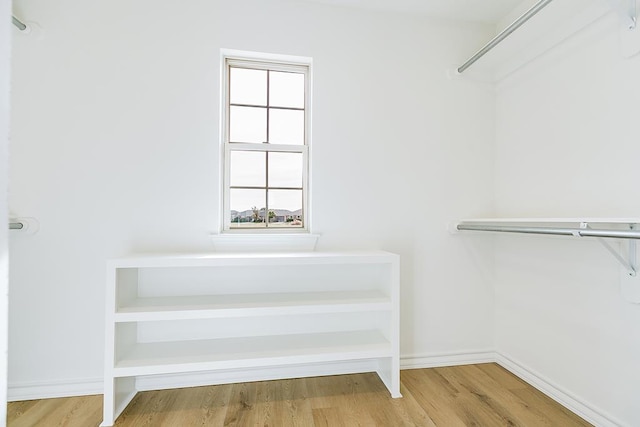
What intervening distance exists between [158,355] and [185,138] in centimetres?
122

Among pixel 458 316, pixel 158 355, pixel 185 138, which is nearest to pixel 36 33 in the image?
pixel 185 138

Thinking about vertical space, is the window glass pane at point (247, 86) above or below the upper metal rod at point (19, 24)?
below

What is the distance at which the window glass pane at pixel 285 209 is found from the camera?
210 centimetres

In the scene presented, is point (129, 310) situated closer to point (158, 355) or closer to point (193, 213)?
point (158, 355)

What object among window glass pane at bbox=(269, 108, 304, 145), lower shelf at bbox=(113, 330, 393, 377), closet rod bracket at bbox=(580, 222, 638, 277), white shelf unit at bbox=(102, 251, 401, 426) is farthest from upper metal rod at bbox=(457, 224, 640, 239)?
window glass pane at bbox=(269, 108, 304, 145)

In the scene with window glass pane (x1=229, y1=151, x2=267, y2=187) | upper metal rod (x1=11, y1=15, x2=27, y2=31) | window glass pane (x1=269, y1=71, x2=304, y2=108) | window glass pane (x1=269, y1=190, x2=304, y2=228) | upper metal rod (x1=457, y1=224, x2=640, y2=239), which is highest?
upper metal rod (x1=11, y1=15, x2=27, y2=31)

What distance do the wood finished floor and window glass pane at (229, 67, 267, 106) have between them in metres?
1.79

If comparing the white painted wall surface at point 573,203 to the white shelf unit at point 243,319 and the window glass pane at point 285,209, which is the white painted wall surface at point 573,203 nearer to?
the white shelf unit at point 243,319

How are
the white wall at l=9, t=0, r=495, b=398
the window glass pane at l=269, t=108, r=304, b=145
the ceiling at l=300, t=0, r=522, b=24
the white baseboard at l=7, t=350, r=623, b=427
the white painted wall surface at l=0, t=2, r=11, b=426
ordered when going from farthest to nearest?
the window glass pane at l=269, t=108, r=304, b=145 < the ceiling at l=300, t=0, r=522, b=24 < the white wall at l=9, t=0, r=495, b=398 < the white baseboard at l=7, t=350, r=623, b=427 < the white painted wall surface at l=0, t=2, r=11, b=426

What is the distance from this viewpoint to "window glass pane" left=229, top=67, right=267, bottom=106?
2.08 meters

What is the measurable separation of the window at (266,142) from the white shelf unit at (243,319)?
1.24ft

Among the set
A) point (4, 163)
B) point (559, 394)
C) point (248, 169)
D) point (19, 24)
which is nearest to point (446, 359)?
point (559, 394)

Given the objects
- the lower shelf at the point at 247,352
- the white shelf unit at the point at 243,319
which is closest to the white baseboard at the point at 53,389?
the white shelf unit at the point at 243,319

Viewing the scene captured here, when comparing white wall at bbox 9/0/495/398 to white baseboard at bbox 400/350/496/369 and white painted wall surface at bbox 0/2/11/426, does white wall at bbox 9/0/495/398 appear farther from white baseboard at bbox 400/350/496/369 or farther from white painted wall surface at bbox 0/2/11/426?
white painted wall surface at bbox 0/2/11/426
